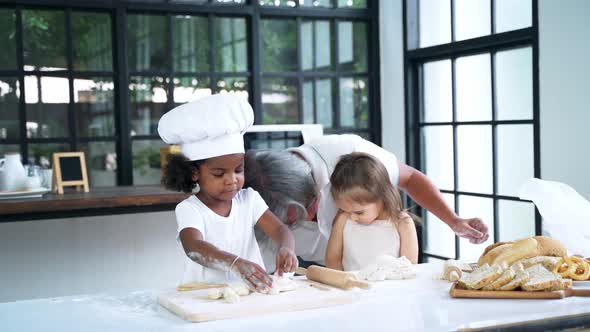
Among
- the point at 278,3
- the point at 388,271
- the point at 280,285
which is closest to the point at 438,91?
the point at 278,3

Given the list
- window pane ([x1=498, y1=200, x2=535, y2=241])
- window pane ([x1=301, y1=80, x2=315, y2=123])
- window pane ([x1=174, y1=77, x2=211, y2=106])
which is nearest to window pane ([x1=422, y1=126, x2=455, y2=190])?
window pane ([x1=498, y1=200, x2=535, y2=241])

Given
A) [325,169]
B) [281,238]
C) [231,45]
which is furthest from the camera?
[231,45]

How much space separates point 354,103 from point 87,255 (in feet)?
6.60

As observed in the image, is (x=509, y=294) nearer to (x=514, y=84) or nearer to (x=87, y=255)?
(x=514, y=84)

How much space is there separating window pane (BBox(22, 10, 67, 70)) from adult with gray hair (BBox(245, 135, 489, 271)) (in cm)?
207

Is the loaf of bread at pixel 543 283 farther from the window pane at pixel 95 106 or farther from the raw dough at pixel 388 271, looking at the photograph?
the window pane at pixel 95 106

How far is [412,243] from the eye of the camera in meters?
2.39

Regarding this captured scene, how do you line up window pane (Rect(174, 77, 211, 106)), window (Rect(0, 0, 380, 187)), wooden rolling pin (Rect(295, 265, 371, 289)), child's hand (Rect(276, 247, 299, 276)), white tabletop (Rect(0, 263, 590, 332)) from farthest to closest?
window pane (Rect(174, 77, 211, 106)) < window (Rect(0, 0, 380, 187)) < child's hand (Rect(276, 247, 299, 276)) < wooden rolling pin (Rect(295, 265, 371, 289)) < white tabletop (Rect(0, 263, 590, 332))

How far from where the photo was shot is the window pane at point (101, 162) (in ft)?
13.7

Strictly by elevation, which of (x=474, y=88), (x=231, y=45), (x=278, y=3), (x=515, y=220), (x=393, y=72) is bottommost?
(x=515, y=220)

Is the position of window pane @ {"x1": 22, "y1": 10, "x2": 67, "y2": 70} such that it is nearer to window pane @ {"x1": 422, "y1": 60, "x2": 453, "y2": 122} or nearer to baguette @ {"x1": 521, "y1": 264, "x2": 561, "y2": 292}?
window pane @ {"x1": 422, "y1": 60, "x2": 453, "y2": 122}

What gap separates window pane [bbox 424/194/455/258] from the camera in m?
4.61

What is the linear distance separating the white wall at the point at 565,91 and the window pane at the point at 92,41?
2.42 meters

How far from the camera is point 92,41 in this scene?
4160mm
